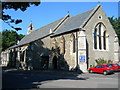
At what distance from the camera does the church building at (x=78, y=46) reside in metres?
25.6

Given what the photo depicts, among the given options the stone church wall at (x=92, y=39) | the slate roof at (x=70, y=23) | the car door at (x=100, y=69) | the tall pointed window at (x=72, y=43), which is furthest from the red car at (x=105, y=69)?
the slate roof at (x=70, y=23)

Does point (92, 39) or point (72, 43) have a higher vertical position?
point (92, 39)

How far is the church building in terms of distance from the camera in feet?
83.9

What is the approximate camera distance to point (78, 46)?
25422mm

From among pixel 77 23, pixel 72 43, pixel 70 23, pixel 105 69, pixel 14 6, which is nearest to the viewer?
pixel 14 6

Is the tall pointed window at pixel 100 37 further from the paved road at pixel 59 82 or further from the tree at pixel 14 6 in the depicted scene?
the tree at pixel 14 6

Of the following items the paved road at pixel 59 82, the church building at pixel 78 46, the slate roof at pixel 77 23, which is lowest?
the paved road at pixel 59 82

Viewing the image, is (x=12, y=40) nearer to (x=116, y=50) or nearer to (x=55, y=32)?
(x=55, y=32)

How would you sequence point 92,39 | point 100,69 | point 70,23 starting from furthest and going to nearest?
point 70,23, point 92,39, point 100,69

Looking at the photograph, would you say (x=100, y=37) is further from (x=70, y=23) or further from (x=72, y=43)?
(x=70, y=23)

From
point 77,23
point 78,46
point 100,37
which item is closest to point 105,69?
point 78,46

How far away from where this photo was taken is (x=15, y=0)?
12562mm

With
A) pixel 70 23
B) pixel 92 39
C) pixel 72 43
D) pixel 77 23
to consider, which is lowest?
pixel 72 43

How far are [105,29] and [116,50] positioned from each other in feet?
14.6
